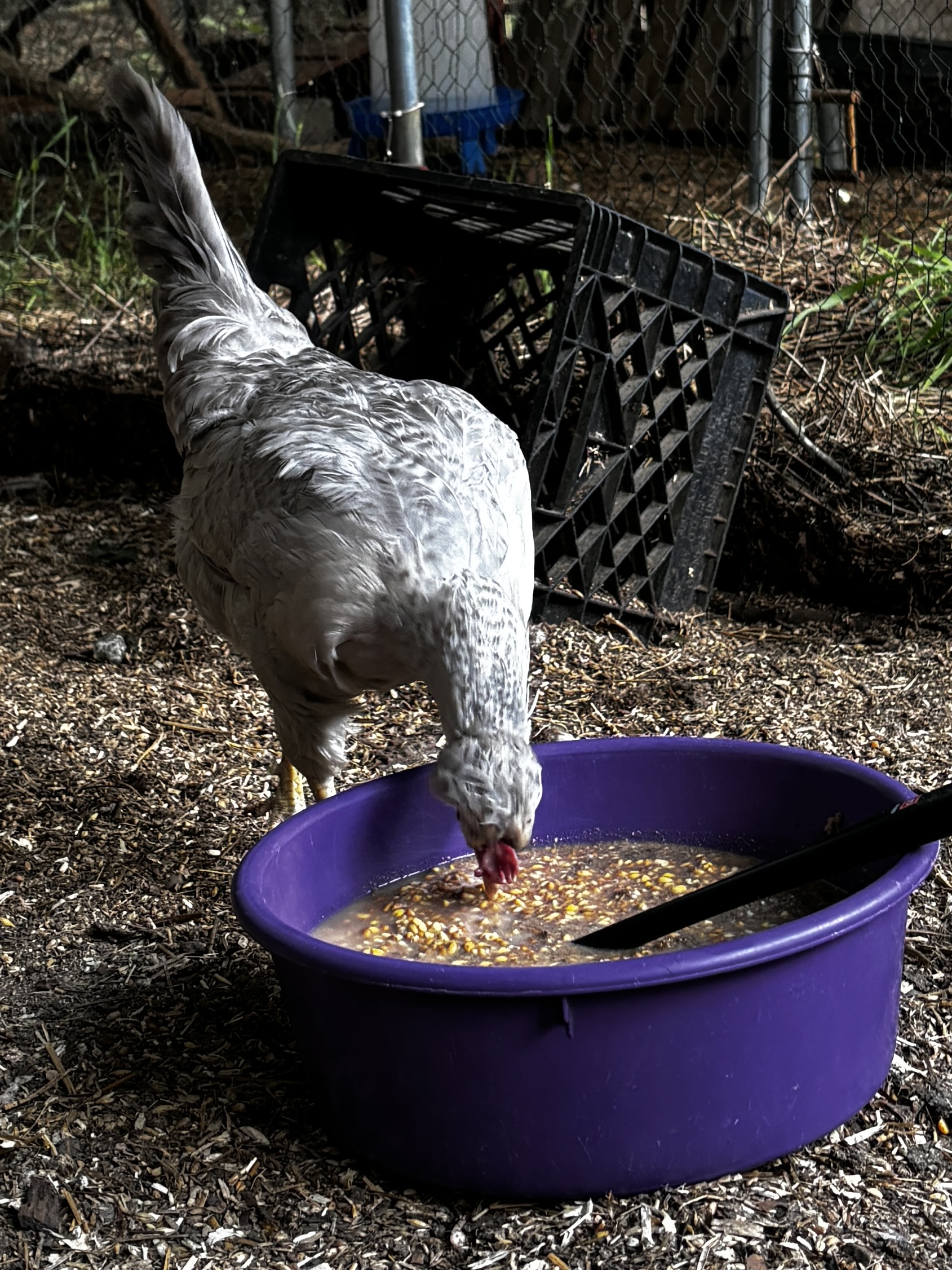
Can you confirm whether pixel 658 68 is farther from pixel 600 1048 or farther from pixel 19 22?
pixel 600 1048

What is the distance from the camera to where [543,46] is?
24.0 feet

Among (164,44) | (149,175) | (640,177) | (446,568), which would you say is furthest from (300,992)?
(164,44)

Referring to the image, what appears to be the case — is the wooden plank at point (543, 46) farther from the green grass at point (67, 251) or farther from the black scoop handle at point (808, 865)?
the black scoop handle at point (808, 865)

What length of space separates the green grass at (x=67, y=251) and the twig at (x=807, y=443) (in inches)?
133

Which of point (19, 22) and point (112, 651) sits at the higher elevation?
point (19, 22)

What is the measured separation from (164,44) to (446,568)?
659cm

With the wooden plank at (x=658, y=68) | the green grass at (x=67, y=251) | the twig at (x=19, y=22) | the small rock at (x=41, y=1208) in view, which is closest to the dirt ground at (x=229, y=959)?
the small rock at (x=41, y=1208)

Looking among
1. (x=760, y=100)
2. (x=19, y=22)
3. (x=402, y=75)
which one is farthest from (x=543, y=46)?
(x=19, y=22)

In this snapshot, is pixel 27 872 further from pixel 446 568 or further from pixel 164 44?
pixel 164 44

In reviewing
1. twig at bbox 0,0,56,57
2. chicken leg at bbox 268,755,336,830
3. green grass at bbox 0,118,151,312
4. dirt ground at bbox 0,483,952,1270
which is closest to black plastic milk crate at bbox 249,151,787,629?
dirt ground at bbox 0,483,952,1270

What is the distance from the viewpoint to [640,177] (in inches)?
303

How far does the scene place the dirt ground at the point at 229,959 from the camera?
215 cm

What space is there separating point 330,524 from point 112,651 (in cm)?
197

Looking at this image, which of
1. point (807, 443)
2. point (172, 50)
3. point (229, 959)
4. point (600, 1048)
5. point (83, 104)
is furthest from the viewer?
point (83, 104)
